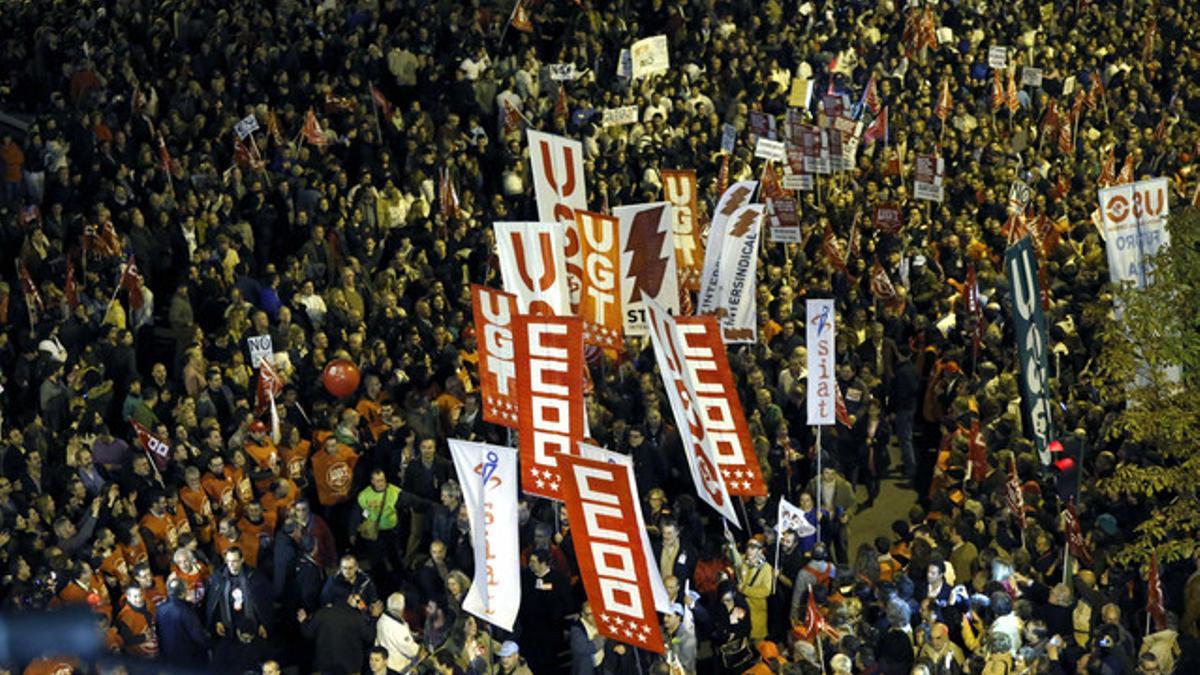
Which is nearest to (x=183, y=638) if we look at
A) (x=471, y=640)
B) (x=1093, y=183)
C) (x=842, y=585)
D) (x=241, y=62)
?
(x=471, y=640)

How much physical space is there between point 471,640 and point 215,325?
27.6 ft

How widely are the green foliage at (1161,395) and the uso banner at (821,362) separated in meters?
2.75

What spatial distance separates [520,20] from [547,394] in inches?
691

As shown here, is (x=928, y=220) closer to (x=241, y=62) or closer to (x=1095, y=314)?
(x=1095, y=314)

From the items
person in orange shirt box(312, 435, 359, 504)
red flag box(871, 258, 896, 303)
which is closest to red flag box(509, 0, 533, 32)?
red flag box(871, 258, 896, 303)

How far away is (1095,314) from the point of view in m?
26.1

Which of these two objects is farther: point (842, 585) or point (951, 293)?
point (951, 293)

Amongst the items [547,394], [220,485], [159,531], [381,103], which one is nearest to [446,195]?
[381,103]

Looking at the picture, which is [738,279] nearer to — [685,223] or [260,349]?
[685,223]

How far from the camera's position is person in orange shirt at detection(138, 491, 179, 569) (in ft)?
70.2

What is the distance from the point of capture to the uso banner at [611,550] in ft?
59.1

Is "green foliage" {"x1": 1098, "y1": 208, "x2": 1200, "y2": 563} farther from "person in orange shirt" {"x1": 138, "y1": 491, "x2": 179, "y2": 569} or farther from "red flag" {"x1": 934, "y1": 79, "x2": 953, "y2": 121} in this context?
"red flag" {"x1": 934, "y1": 79, "x2": 953, "y2": 121}

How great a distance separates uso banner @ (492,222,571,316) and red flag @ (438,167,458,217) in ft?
24.0

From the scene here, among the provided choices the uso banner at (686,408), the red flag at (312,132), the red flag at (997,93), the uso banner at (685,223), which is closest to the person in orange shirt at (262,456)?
the uso banner at (686,408)
